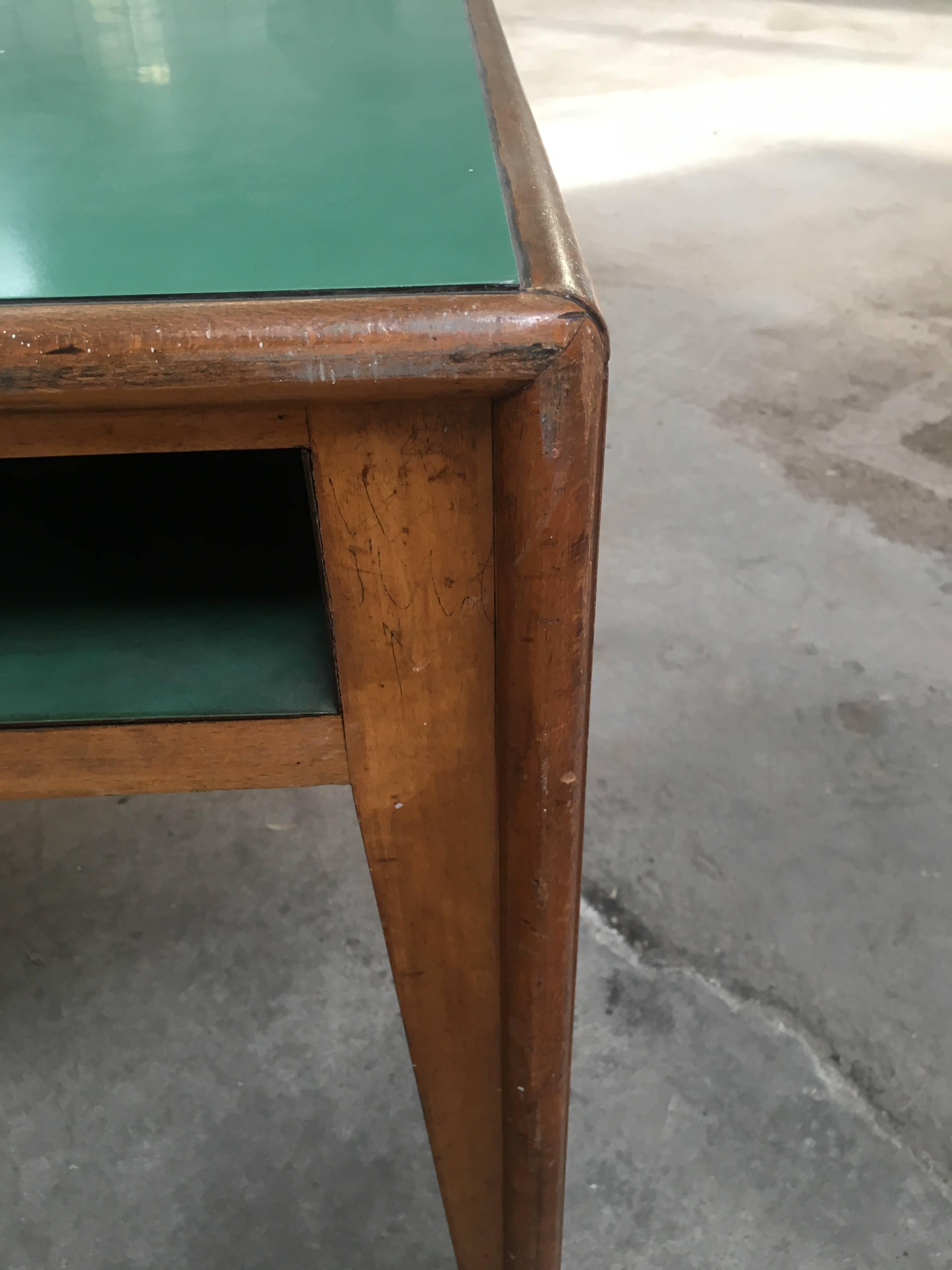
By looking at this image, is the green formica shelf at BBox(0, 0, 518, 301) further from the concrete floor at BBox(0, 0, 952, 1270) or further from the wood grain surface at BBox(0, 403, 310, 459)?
the concrete floor at BBox(0, 0, 952, 1270)

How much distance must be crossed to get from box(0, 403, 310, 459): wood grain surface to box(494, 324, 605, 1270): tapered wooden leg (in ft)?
0.22

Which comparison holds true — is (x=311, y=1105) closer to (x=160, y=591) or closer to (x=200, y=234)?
(x=160, y=591)

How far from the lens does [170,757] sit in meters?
0.44

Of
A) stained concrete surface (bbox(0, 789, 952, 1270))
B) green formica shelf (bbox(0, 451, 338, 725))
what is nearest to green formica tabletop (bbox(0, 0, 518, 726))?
green formica shelf (bbox(0, 451, 338, 725))

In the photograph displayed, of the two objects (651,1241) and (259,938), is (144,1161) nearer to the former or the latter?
(259,938)

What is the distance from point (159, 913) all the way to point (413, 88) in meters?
0.71

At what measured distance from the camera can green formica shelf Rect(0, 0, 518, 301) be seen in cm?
32

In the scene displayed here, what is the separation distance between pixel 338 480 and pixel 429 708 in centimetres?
11

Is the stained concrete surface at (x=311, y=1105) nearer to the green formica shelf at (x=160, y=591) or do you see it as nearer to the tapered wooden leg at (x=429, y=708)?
the tapered wooden leg at (x=429, y=708)

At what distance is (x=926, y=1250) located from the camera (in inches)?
27.7

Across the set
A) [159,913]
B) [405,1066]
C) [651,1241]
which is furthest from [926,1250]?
[159,913]

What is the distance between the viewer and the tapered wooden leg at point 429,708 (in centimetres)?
33

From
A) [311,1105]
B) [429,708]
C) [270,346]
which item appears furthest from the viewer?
[311,1105]

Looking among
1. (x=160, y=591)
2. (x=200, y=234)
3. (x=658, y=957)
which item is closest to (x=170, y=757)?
(x=160, y=591)
